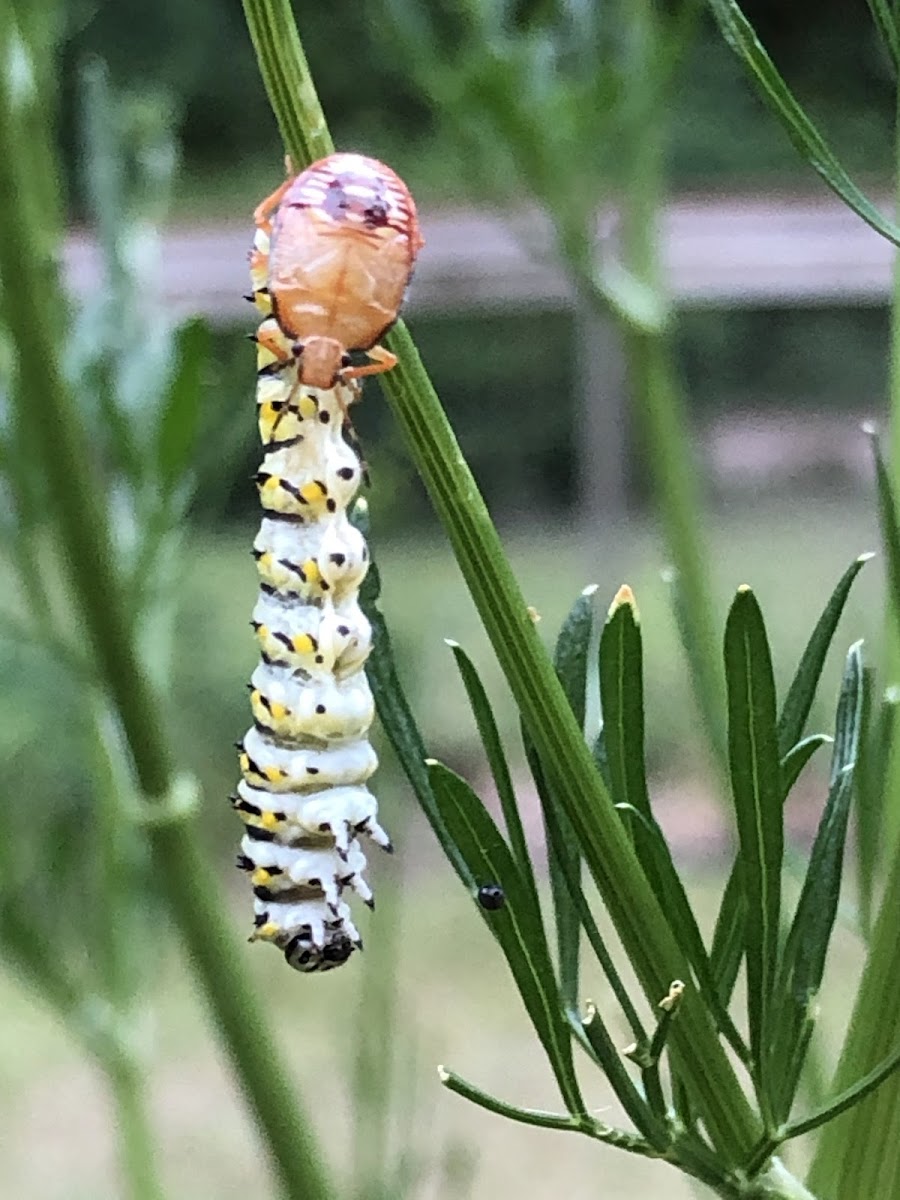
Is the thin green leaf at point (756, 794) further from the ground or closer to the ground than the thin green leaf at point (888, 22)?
closer to the ground

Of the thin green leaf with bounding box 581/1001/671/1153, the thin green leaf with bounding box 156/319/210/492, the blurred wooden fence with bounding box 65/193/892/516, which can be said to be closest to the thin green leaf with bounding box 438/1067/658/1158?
the thin green leaf with bounding box 581/1001/671/1153

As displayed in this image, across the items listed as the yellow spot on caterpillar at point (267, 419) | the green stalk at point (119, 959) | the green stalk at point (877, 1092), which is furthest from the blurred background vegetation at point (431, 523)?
the green stalk at point (877, 1092)

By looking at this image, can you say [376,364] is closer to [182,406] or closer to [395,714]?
[395,714]

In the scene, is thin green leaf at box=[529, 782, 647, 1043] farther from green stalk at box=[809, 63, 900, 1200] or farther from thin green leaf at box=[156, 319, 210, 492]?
thin green leaf at box=[156, 319, 210, 492]

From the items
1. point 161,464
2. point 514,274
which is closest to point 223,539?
point 514,274

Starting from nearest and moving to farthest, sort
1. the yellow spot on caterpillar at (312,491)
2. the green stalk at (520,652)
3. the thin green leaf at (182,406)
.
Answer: the green stalk at (520,652) → the yellow spot on caterpillar at (312,491) → the thin green leaf at (182,406)

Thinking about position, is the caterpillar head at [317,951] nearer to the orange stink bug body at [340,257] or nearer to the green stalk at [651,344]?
the orange stink bug body at [340,257]

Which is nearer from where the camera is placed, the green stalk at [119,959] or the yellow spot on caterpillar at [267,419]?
the yellow spot on caterpillar at [267,419]
